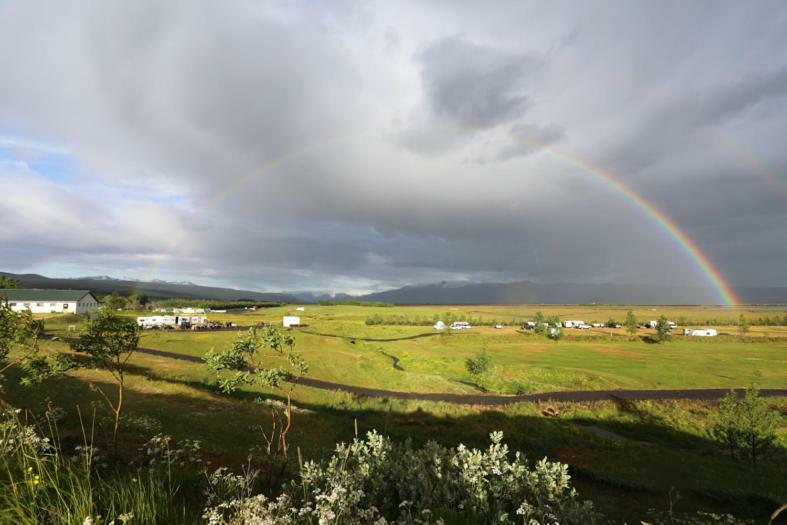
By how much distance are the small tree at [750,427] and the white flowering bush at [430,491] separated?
161ft

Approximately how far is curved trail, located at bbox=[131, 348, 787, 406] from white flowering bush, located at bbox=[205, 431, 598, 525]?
5875cm

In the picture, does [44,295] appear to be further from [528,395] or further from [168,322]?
[528,395]

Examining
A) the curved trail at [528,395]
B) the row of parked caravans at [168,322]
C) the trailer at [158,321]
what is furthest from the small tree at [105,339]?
the trailer at [158,321]

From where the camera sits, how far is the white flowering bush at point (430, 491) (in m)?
5.75

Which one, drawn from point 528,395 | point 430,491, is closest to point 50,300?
point 528,395

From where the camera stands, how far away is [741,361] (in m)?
106

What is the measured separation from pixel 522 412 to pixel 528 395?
1903cm

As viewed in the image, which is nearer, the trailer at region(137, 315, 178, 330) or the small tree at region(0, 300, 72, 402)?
the small tree at region(0, 300, 72, 402)

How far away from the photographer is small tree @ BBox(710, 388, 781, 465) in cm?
4128

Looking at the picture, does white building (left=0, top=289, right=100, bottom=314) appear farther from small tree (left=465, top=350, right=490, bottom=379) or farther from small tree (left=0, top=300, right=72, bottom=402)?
small tree (left=0, top=300, right=72, bottom=402)

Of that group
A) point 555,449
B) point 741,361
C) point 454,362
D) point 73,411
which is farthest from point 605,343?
point 73,411

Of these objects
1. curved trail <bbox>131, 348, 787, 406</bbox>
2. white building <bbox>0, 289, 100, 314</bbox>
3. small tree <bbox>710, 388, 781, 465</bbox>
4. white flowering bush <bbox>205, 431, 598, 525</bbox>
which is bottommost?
curved trail <bbox>131, 348, 787, 406</bbox>

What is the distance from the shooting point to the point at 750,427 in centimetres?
4134

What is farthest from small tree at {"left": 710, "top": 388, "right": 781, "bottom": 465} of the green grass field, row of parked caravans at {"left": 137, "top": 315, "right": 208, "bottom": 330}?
row of parked caravans at {"left": 137, "top": 315, "right": 208, "bottom": 330}
